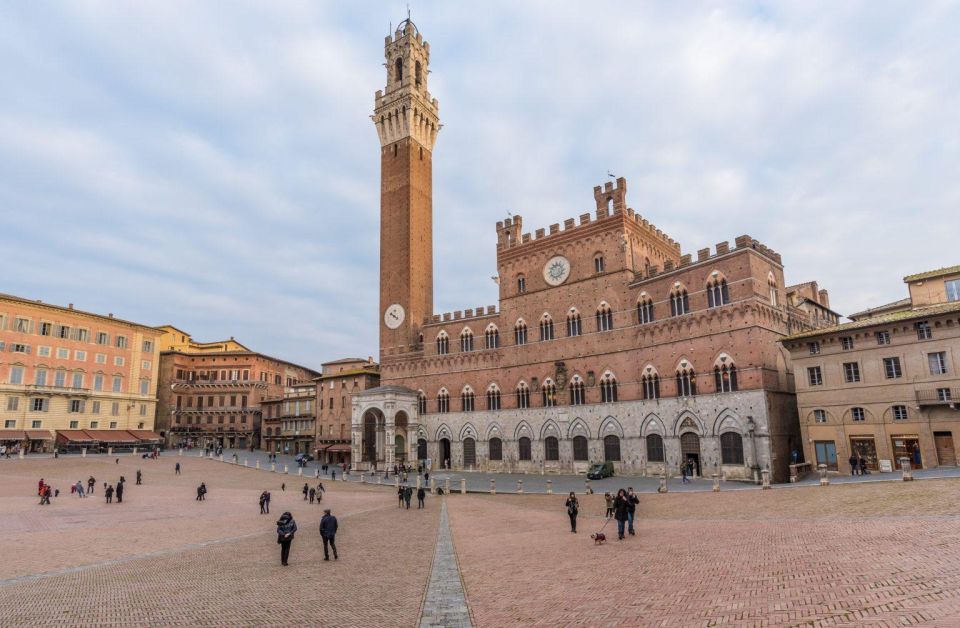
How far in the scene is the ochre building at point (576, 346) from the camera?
35.8 meters

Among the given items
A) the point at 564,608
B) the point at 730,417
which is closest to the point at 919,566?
the point at 564,608

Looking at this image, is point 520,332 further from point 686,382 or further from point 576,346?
point 686,382

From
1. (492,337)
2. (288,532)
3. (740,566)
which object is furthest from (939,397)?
(288,532)

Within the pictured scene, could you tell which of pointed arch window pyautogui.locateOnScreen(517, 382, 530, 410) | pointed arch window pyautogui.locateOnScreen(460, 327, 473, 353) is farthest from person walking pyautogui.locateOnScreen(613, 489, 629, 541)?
pointed arch window pyautogui.locateOnScreen(460, 327, 473, 353)

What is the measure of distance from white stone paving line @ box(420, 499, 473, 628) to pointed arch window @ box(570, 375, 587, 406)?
27.6 meters

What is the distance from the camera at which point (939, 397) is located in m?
28.4

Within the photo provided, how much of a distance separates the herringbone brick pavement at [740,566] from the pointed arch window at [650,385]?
17216mm

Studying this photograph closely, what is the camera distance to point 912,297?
3281cm

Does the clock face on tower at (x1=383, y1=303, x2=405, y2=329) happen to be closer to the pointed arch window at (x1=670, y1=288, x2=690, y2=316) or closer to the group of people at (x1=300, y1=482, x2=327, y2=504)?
the group of people at (x1=300, y1=482, x2=327, y2=504)

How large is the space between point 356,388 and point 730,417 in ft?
123

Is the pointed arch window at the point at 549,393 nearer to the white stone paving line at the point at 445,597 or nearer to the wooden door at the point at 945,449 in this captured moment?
the wooden door at the point at 945,449

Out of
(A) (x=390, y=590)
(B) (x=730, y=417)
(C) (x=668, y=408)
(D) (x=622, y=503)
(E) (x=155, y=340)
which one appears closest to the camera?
(A) (x=390, y=590)

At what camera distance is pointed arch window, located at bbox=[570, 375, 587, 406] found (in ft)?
143

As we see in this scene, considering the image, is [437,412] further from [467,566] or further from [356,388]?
[467,566]
